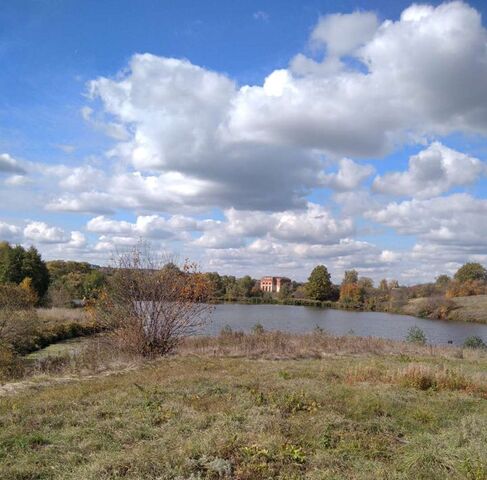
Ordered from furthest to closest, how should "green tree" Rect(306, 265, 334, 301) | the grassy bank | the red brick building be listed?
the red brick building < "green tree" Rect(306, 265, 334, 301) < the grassy bank

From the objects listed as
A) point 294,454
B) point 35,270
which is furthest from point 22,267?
point 294,454

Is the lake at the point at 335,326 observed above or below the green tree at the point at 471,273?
below

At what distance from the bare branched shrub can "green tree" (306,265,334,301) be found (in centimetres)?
7558

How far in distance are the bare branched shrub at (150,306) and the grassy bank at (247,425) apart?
360 centimetres

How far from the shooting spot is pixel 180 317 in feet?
52.5

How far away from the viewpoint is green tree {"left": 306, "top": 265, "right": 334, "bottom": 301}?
90375mm

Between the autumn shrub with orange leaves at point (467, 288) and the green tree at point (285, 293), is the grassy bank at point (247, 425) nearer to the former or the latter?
the green tree at point (285, 293)

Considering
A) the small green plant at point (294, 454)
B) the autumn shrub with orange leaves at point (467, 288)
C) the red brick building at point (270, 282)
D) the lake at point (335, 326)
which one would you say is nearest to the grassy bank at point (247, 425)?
the small green plant at point (294, 454)

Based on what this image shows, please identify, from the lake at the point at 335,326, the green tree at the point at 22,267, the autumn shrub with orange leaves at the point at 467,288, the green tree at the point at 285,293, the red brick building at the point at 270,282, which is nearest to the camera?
the lake at the point at 335,326

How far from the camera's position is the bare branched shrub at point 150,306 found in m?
15.6

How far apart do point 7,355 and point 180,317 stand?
5365 mm

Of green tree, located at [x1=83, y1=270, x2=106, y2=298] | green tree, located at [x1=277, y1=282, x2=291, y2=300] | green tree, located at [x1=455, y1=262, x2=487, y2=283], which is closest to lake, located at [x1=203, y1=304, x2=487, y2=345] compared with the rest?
green tree, located at [x1=83, y1=270, x2=106, y2=298]

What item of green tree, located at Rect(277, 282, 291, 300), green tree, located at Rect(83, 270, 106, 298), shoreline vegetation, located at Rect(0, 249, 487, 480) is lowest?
green tree, located at Rect(277, 282, 291, 300)

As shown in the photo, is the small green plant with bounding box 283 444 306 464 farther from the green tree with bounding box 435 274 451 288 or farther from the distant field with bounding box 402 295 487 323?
the green tree with bounding box 435 274 451 288
